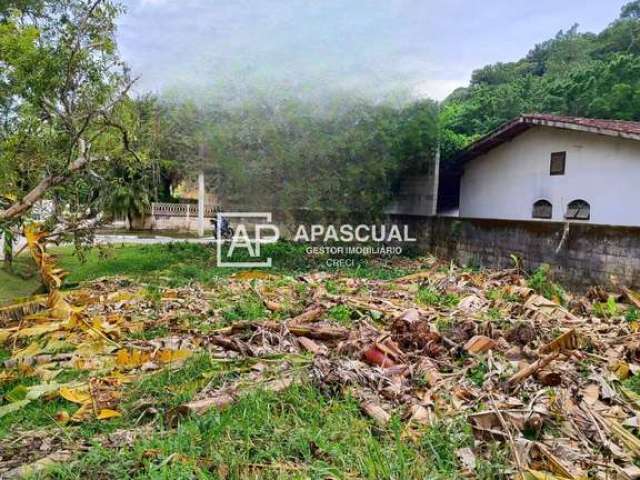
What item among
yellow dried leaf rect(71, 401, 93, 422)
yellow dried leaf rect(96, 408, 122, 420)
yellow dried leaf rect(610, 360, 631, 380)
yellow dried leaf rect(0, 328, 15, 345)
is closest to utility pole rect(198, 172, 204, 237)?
yellow dried leaf rect(0, 328, 15, 345)

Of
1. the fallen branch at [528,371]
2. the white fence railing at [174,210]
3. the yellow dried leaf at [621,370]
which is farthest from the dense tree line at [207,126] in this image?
the yellow dried leaf at [621,370]

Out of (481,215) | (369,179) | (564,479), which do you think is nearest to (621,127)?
(481,215)

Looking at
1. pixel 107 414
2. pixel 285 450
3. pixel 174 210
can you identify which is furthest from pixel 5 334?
pixel 174 210

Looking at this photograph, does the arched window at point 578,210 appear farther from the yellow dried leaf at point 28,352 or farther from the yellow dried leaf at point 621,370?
the yellow dried leaf at point 28,352

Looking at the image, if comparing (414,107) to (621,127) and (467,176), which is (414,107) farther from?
(621,127)

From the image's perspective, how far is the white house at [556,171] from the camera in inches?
300

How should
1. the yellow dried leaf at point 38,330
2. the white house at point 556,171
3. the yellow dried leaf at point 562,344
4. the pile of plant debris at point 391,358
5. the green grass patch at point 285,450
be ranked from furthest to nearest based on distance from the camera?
the white house at point 556,171 < the yellow dried leaf at point 38,330 < the yellow dried leaf at point 562,344 < the pile of plant debris at point 391,358 < the green grass patch at point 285,450

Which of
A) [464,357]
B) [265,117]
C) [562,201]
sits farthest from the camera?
[265,117]

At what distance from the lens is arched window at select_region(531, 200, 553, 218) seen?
9144 millimetres

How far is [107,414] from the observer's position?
259 centimetres

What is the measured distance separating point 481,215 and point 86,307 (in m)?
8.99

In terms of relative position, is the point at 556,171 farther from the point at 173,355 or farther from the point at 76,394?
the point at 76,394

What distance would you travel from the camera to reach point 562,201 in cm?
878

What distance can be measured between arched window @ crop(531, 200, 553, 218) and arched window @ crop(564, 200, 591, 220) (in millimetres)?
417
